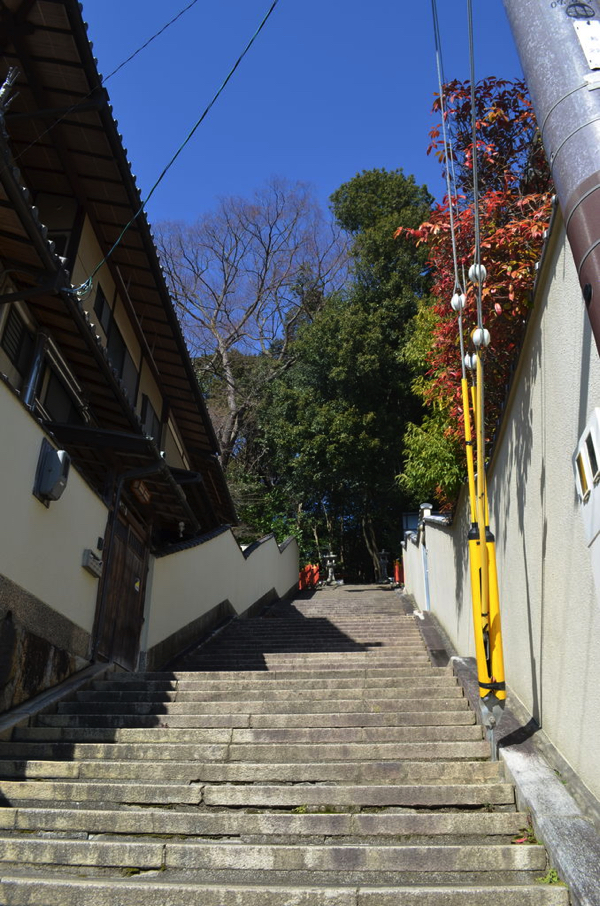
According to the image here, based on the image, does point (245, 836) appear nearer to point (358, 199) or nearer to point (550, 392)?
point (550, 392)

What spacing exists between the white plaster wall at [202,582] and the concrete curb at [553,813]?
17.6ft

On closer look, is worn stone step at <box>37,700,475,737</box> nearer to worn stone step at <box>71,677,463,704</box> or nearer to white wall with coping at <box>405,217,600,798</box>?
worn stone step at <box>71,677,463,704</box>

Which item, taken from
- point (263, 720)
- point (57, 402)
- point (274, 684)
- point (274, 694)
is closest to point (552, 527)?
point (263, 720)

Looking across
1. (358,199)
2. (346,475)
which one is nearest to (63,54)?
(346,475)

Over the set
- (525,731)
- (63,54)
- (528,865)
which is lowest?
(528,865)

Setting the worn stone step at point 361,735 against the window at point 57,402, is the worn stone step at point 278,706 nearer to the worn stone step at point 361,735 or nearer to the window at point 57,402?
the worn stone step at point 361,735

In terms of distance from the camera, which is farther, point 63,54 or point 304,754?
point 63,54

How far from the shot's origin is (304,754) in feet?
15.1

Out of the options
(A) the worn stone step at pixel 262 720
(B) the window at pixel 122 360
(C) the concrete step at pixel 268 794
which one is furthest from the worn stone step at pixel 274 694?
(B) the window at pixel 122 360

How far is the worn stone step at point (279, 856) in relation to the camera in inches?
129

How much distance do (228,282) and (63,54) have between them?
20694 mm

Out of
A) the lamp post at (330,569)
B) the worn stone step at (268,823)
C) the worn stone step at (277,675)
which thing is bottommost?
the worn stone step at (268,823)

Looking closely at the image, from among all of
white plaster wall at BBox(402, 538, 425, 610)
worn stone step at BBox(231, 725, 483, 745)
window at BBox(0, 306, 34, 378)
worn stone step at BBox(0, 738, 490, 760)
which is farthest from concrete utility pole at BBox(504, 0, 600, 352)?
white plaster wall at BBox(402, 538, 425, 610)

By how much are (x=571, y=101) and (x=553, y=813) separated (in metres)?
3.27
